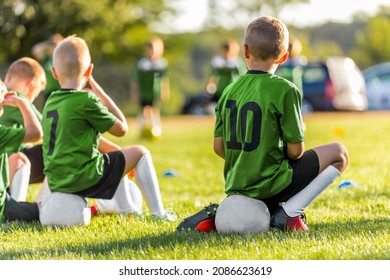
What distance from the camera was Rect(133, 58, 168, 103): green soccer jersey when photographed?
16.8 metres

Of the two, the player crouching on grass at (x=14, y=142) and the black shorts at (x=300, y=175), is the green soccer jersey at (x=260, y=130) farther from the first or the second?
the player crouching on grass at (x=14, y=142)

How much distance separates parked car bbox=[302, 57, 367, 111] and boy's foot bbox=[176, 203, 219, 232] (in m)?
24.9

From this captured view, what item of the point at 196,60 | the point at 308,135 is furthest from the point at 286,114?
the point at 196,60

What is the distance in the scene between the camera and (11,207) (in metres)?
5.72

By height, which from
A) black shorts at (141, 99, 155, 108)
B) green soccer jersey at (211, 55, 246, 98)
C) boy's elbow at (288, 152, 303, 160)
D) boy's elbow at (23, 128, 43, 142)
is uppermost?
boy's elbow at (23, 128, 43, 142)

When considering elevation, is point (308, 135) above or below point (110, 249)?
below

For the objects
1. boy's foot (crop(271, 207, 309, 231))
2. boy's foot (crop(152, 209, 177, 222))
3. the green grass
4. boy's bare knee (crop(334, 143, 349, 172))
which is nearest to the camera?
the green grass

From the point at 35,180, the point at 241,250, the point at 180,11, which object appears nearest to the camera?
the point at 241,250

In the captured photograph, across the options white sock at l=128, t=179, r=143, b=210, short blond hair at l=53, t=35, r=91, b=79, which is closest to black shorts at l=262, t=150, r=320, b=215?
white sock at l=128, t=179, r=143, b=210

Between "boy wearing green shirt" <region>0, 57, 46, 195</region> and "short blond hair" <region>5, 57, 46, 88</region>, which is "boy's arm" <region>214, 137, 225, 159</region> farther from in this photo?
"short blond hair" <region>5, 57, 46, 88</region>

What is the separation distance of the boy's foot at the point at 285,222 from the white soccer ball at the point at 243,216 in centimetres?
7

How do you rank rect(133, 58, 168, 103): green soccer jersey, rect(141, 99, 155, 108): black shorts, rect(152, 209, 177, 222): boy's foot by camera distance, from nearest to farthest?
rect(152, 209, 177, 222): boy's foot → rect(133, 58, 168, 103): green soccer jersey → rect(141, 99, 155, 108): black shorts

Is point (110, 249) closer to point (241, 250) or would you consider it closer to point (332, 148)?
point (241, 250)
